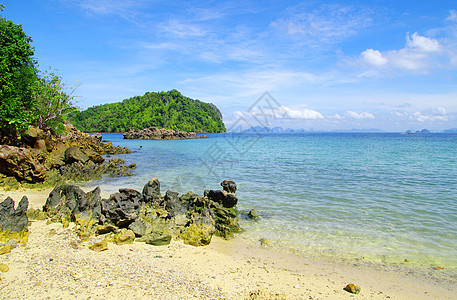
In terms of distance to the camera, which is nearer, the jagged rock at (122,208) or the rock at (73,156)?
the jagged rock at (122,208)

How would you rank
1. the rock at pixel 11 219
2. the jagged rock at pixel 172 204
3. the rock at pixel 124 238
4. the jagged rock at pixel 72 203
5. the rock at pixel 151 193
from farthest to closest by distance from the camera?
the rock at pixel 151 193 < the jagged rock at pixel 172 204 < the jagged rock at pixel 72 203 < the rock at pixel 124 238 < the rock at pixel 11 219

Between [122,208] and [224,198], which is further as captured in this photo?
[224,198]

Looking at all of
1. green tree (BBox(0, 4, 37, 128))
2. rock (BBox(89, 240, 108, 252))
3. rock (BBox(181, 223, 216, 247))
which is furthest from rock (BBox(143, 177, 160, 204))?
green tree (BBox(0, 4, 37, 128))

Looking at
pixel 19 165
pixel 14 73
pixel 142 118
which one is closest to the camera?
pixel 19 165

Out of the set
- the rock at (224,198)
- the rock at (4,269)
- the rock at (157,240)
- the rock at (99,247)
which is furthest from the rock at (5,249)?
the rock at (224,198)

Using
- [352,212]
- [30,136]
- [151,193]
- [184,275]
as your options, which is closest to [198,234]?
[184,275]

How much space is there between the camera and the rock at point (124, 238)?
8430 millimetres

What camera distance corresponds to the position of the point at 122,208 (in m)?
10.6

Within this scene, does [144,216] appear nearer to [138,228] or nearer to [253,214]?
[138,228]

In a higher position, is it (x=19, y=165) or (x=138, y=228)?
(x=19, y=165)

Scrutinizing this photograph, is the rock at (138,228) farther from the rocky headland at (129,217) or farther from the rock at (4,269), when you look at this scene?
the rock at (4,269)

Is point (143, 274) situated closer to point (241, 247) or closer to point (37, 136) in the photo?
point (241, 247)

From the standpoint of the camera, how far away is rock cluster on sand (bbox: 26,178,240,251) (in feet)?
29.6

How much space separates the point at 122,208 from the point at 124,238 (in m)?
2.37
